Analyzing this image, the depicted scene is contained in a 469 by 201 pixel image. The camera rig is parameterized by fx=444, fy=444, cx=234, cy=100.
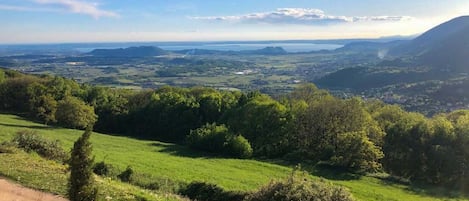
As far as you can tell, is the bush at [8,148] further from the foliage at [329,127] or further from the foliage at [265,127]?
the foliage at [265,127]

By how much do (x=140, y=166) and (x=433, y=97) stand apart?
13663 centimetres

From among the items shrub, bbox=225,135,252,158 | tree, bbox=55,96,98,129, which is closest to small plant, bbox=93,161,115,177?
shrub, bbox=225,135,252,158

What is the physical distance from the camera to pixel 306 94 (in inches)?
2751

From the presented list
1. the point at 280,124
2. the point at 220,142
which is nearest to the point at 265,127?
the point at 280,124

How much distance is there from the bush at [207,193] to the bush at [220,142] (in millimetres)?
23201

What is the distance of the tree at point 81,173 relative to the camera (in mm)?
14789

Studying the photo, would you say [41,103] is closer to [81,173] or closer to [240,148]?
[240,148]

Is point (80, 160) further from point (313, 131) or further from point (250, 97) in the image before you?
point (250, 97)

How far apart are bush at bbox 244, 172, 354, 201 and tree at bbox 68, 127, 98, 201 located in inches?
273

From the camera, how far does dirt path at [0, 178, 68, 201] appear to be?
1777cm

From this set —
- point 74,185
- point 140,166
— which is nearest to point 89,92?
point 140,166

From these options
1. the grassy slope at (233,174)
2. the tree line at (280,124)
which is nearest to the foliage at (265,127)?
the tree line at (280,124)

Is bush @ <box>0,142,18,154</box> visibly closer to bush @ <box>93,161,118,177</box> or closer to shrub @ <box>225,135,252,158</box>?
bush @ <box>93,161,118,177</box>

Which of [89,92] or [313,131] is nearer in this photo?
[313,131]
